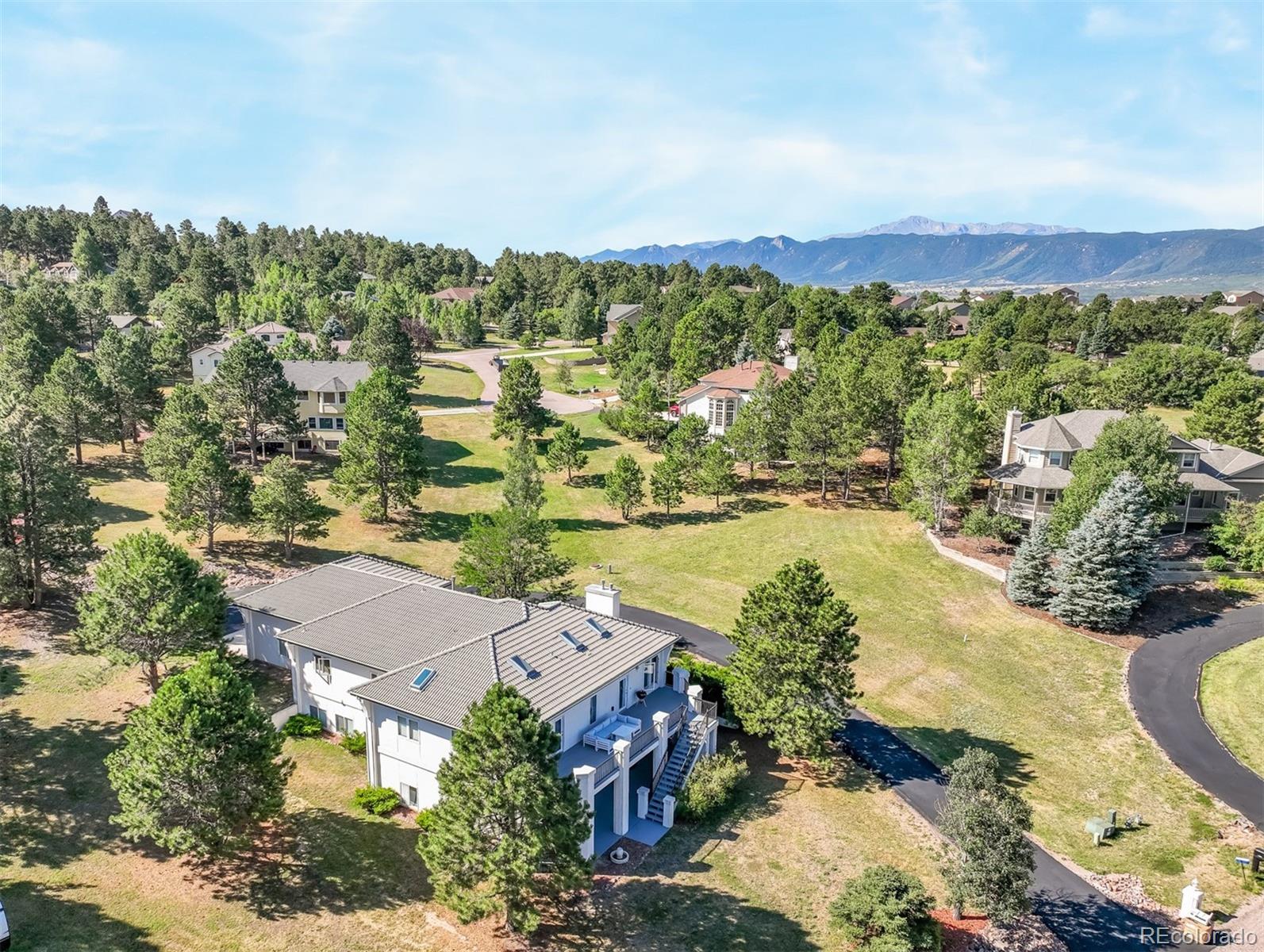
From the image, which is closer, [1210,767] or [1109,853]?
[1109,853]

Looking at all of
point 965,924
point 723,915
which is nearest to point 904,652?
point 965,924

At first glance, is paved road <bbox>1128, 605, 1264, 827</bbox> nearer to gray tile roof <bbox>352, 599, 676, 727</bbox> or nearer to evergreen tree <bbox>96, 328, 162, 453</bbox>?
gray tile roof <bbox>352, 599, 676, 727</bbox>

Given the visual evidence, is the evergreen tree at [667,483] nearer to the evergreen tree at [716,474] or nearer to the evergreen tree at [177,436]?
the evergreen tree at [716,474]

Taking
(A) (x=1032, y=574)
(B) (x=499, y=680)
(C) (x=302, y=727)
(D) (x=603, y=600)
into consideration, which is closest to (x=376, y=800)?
(B) (x=499, y=680)

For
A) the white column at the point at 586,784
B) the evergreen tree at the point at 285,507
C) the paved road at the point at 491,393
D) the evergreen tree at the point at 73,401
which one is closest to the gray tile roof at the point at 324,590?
the evergreen tree at the point at 285,507

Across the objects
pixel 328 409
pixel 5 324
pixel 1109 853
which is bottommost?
pixel 1109 853

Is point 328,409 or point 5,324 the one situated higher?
point 5,324

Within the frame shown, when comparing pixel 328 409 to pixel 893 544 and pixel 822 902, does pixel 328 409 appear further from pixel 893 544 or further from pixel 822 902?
pixel 822 902
